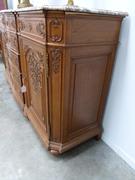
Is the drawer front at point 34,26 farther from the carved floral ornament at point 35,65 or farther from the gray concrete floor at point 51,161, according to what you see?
the gray concrete floor at point 51,161

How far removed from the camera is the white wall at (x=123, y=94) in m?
1.04

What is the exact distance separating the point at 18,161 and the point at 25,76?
74 cm

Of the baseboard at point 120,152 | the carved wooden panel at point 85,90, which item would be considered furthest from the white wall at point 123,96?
the carved wooden panel at point 85,90

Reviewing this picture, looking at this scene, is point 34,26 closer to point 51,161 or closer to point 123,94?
point 123,94

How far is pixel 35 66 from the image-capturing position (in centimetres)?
121

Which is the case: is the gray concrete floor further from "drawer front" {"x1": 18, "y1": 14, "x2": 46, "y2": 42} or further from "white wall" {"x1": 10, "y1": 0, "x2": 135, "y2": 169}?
"drawer front" {"x1": 18, "y1": 14, "x2": 46, "y2": 42}

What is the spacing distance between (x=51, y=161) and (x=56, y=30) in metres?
1.00

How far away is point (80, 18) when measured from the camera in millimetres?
843

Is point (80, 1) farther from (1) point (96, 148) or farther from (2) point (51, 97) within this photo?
(1) point (96, 148)

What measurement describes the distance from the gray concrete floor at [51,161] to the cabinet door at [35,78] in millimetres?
237

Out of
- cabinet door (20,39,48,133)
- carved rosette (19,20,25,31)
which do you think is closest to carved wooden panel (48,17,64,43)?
cabinet door (20,39,48,133)

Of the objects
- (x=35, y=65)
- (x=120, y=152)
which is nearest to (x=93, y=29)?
(x=35, y=65)

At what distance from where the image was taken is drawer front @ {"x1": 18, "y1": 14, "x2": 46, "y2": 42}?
2.92ft

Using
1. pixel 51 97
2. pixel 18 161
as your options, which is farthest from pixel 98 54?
pixel 18 161
